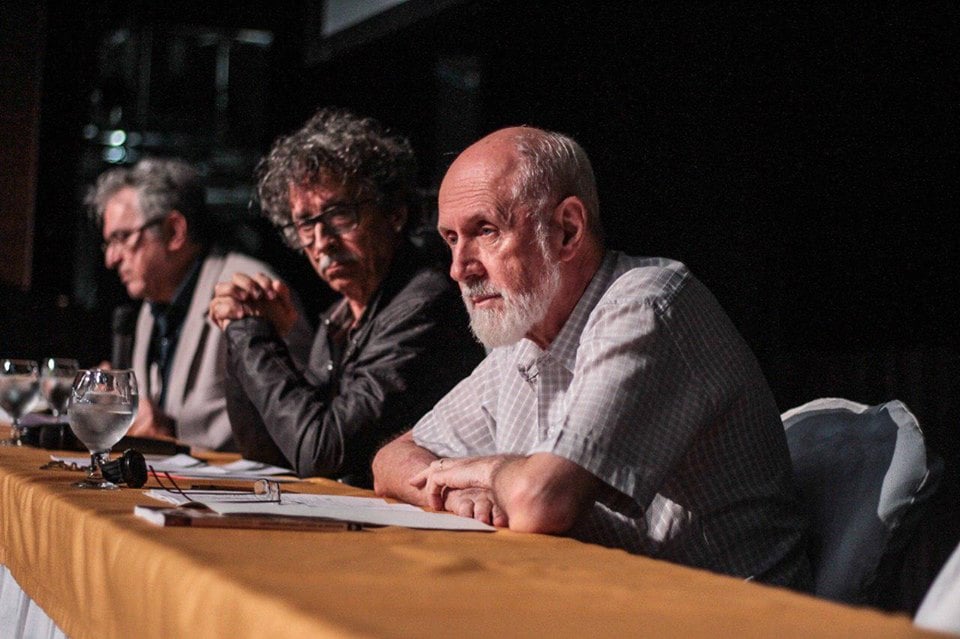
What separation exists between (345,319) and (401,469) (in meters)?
1.24

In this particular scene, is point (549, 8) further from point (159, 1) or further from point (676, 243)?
point (159, 1)

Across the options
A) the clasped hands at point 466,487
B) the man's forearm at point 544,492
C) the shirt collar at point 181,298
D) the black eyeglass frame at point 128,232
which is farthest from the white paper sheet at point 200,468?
the black eyeglass frame at point 128,232

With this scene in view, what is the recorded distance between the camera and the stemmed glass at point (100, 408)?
1862mm

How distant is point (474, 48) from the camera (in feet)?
16.5

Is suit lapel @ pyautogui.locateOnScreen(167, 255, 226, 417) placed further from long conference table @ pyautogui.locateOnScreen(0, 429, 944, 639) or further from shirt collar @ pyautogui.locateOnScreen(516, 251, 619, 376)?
long conference table @ pyautogui.locateOnScreen(0, 429, 944, 639)

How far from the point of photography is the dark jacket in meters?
2.61

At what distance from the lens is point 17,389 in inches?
103

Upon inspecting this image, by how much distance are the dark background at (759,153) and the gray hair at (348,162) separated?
0.48 ft

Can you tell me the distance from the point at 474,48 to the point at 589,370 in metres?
3.59

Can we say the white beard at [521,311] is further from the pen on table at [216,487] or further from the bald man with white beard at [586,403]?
the pen on table at [216,487]

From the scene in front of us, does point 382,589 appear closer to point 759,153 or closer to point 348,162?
point 348,162

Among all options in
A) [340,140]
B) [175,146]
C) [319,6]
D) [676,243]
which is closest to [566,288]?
[340,140]

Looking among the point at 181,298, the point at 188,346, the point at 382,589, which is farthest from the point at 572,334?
the point at 181,298

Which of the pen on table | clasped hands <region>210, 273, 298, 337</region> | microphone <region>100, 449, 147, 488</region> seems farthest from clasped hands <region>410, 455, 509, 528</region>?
clasped hands <region>210, 273, 298, 337</region>
